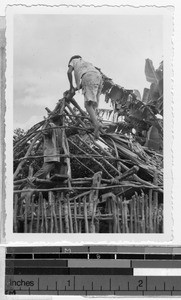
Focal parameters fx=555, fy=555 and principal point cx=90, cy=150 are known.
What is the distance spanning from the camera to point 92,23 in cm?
143

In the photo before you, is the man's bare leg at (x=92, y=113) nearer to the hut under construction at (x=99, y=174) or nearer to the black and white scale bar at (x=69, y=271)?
the hut under construction at (x=99, y=174)

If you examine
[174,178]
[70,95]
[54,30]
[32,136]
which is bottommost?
[174,178]

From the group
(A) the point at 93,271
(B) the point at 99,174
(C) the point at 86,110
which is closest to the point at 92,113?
(C) the point at 86,110

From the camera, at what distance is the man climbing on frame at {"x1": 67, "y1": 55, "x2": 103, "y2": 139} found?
1.43m

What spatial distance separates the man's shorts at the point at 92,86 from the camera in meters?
1.43

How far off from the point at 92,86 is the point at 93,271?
1.56 ft

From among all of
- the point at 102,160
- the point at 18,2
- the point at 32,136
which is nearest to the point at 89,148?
the point at 102,160

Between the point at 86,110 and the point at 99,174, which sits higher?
the point at 86,110

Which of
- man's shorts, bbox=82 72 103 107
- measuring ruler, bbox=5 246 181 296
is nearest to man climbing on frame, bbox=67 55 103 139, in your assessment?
man's shorts, bbox=82 72 103 107

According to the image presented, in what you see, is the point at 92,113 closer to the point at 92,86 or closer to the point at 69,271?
the point at 92,86

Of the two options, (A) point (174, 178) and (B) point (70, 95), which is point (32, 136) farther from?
(A) point (174, 178)

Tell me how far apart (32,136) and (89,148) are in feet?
0.50

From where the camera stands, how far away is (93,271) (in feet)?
4.67

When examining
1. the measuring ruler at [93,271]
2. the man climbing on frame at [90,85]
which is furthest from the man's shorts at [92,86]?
the measuring ruler at [93,271]
